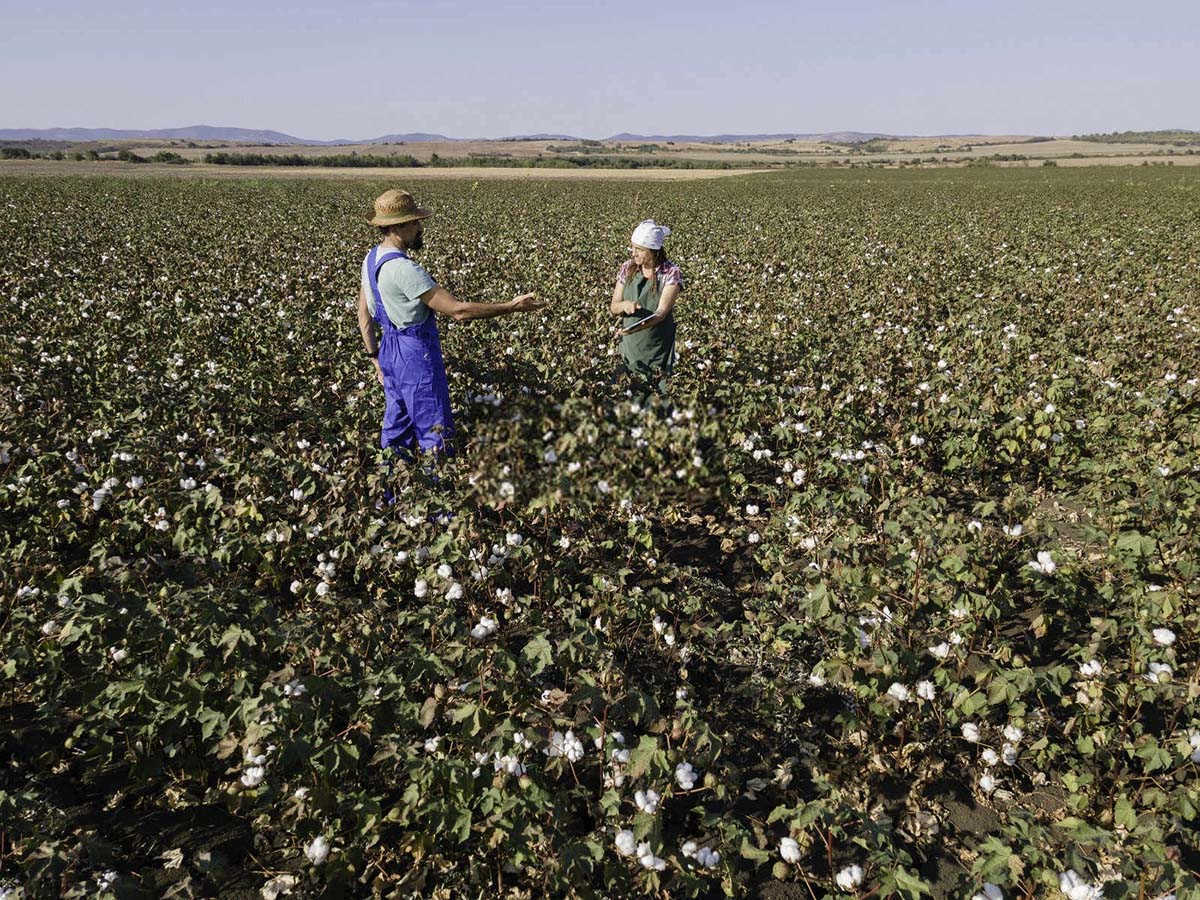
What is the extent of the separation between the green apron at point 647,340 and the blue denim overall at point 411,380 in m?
1.96

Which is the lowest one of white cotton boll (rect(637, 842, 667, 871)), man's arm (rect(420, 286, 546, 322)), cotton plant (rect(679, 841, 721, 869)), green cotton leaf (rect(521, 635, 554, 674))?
cotton plant (rect(679, 841, 721, 869))

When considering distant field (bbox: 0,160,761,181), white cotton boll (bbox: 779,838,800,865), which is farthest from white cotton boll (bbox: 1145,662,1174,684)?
distant field (bbox: 0,160,761,181)

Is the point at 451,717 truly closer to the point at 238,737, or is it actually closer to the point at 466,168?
the point at 238,737

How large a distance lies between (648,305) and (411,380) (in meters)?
2.29

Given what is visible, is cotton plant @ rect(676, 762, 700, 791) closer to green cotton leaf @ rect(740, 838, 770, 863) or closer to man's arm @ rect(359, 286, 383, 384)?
green cotton leaf @ rect(740, 838, 770, 863)

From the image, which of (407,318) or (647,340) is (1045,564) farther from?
(407,318)

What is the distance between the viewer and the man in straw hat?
4109mm

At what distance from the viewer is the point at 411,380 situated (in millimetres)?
4520

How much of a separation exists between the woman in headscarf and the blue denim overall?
181 centimetres

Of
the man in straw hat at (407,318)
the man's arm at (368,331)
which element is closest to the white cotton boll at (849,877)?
the man in straw hat at (407,318)

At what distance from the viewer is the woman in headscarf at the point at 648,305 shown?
545 centimetres

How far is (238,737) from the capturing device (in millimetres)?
2836

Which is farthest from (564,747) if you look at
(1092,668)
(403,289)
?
(403,289)

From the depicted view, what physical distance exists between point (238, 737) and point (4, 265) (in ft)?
44.0
